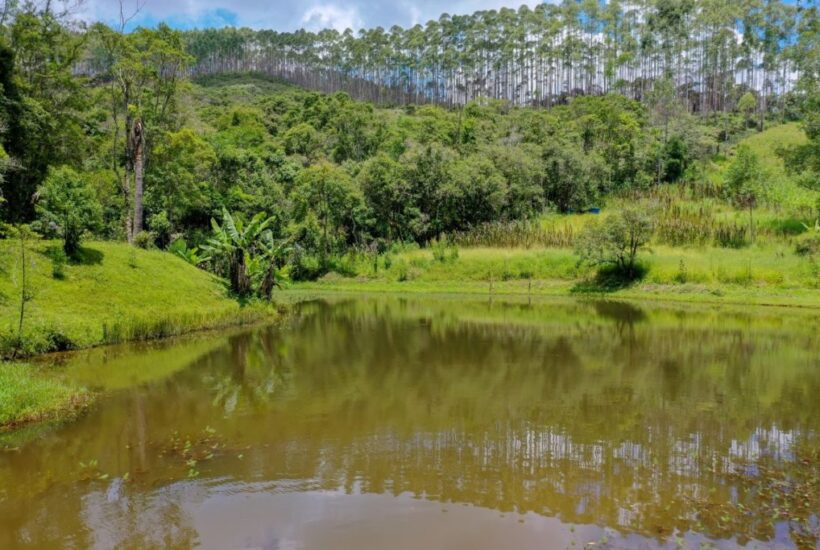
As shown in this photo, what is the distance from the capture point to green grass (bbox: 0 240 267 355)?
1580 centimetres

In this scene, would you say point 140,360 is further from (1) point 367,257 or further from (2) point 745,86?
(2) point 745,86

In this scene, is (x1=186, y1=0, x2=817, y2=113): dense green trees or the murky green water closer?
the murky green water

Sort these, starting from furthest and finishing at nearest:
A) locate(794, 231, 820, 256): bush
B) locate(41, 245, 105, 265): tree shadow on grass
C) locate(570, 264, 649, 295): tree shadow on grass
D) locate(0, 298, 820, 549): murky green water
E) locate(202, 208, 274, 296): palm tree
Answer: locate(570, 264, 649, 295): tree shadow on grass < locate(794, 231, 820, 256): bush < locate(202, 208, 274, 296): palm tree < locate(41, 245, 105, 265): tree shadow on grass < locate(0, 298, 820, 549): murky green water

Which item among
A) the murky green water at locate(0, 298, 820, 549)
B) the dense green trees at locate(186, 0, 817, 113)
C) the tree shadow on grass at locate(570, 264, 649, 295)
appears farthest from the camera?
the dense green trees at locate(186, 0, 817, 113)

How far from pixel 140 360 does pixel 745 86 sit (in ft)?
292

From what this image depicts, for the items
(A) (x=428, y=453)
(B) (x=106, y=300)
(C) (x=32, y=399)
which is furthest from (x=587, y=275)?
(C) (x=32, y=399)

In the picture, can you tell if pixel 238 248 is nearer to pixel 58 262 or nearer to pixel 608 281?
pixel 58 262

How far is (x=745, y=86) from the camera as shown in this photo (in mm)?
79812

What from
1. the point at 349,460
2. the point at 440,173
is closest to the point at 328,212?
the point at 440,173

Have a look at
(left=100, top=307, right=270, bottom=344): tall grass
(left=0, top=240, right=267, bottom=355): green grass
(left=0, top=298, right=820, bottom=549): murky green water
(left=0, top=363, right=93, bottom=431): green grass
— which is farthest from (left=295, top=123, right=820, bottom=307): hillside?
(left=0, top=363, right=93, bottom=431): green grass

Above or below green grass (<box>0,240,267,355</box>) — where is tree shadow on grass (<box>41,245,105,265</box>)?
above

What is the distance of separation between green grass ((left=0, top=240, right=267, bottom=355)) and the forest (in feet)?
2.95

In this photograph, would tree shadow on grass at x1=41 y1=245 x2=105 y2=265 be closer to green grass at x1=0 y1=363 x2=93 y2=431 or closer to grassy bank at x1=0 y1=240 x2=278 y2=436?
grassy bank at x1=0 y1=240 x2=278 y2=436

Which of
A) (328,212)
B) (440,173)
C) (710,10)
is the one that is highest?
(710,10)
